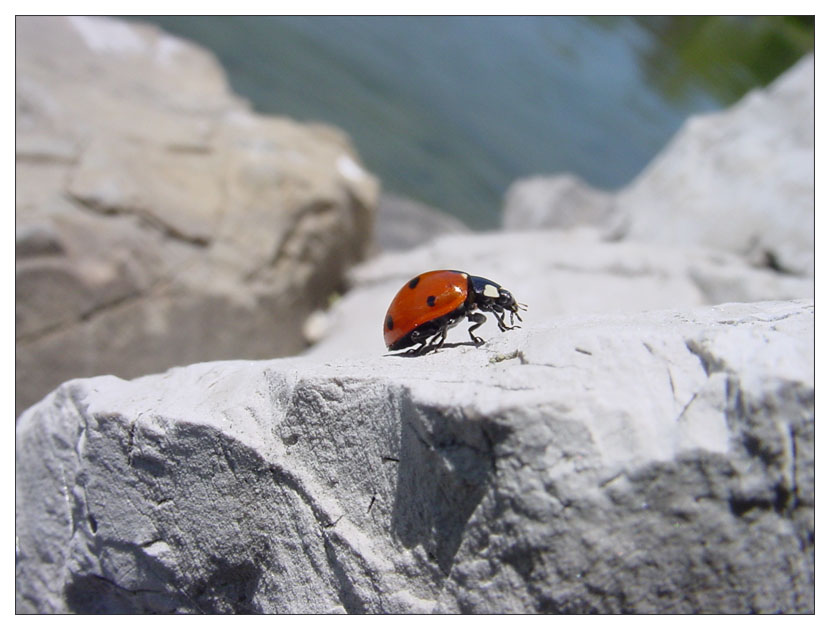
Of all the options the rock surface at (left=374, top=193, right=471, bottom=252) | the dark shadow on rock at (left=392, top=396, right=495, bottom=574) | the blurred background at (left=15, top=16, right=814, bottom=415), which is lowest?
the dark shadow on rock at (left=392, top=396, right=495, bottom=574)

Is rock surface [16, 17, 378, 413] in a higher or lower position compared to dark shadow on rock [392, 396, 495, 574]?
higher

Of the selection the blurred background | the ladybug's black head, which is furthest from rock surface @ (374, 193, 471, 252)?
the ladybug's black head

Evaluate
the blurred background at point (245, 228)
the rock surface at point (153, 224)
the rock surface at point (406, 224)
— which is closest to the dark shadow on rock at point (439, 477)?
the blurred background at point (245, 228)

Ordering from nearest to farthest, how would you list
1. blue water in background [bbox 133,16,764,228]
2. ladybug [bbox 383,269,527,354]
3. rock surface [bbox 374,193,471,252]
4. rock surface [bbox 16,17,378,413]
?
1. ladybug [bbox 383,269,527,354]
2. rock surface [bbox 16,17,378,413]
3. rock surface [bbox 374,193,471,252]
4. blue water in background [bbox 133,16,764,228]

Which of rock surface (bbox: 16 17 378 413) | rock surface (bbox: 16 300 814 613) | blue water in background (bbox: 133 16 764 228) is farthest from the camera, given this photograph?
blue water in background (bbox: 133 16 764 228)

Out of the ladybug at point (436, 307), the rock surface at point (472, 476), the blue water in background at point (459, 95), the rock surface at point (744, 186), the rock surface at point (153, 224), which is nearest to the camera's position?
the rock surface at point (472, 476)

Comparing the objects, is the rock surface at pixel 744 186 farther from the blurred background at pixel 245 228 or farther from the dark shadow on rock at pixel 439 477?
the dark shadow on rock at pixel 439 477

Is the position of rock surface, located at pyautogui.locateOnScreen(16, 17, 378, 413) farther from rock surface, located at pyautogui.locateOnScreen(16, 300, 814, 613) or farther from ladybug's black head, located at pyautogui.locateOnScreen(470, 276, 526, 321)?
ladybug's black head, located at pyautogui.locateOnScreen(470, 276, 526, 321)

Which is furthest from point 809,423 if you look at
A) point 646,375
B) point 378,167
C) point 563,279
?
point 378,167
